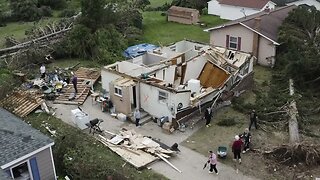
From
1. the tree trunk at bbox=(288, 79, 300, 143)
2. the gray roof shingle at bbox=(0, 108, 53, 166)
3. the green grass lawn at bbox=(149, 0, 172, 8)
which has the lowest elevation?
the tree trunk at bbox=(288, 79, 300, 143)

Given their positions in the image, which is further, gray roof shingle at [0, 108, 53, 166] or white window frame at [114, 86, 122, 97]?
white window frame at [114, 86, 122, 97]

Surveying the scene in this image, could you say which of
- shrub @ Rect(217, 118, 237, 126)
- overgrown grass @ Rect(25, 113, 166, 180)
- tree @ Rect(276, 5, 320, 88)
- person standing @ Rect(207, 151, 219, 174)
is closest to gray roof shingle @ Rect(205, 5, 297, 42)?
tree @ Rect(276, 5, 320, 88)

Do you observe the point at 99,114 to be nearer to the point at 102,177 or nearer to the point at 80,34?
the point at 102,177

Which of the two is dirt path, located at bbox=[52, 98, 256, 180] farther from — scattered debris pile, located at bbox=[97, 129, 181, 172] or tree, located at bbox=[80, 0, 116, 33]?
tree, located at bbox=[80, 0, 116, 33]

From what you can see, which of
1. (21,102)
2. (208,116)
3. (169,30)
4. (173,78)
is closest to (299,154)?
(208,116)

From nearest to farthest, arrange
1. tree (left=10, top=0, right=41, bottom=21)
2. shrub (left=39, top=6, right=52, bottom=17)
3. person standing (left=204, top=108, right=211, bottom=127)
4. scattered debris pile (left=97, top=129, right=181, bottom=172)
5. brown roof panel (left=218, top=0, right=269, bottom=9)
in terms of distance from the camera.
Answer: scattered debris pile (left=97, top=129, right=181, bottom=172) < person standing (left=204, top=108, right=211, bottom=127) < brown roof panel (left=218, top=0, right=269, bottom=9) < tree (left=10, top=0, right=41, bottom=21) < shrub (left=39, top=6, right=52, bottom=17)

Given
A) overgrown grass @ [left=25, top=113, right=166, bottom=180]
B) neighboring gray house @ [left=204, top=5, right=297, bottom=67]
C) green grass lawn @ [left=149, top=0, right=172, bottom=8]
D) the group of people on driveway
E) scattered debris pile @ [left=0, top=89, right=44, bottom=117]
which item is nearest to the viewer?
overgrown grass @ [left=25, top=113, right=166, bottom=180]

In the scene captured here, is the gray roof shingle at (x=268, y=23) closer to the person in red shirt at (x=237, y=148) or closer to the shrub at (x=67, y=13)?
the person in red shirt at (x=237, y=148)

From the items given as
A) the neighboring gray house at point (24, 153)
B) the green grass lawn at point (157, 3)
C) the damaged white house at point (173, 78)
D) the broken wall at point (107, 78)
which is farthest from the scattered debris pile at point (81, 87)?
the green grass lawn at point (157, 3)
